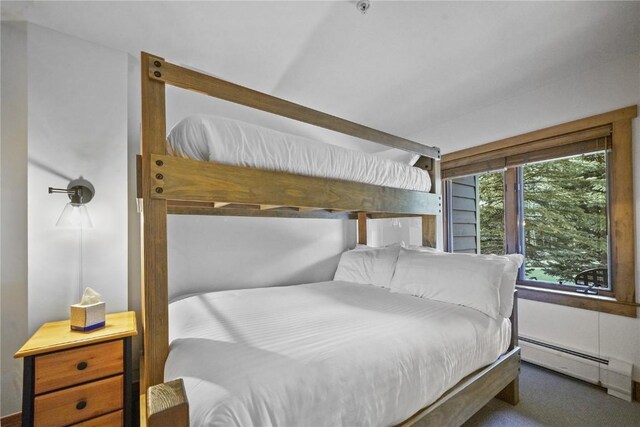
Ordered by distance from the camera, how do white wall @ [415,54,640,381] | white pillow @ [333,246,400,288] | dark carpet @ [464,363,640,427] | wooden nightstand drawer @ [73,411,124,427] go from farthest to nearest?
1. white pillow @ [333,246,400,288]
2. white wall @ [415,54,640,381]
3. dark carpet @ [464,363,640,427]
4. wooden nightstand drawer @ [73,411,124,427]

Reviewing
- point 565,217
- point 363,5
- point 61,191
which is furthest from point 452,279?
point 61,191

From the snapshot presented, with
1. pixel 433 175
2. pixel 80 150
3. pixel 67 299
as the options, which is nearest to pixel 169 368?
pixel 67 299

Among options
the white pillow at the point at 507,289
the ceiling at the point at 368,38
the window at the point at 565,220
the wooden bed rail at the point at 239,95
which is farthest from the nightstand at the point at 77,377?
the window at the point at 565,220

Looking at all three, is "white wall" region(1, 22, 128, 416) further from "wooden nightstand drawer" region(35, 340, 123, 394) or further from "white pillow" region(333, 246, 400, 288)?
"white pillow" region(333, 246, 400, 288)

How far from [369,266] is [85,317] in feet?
6.49

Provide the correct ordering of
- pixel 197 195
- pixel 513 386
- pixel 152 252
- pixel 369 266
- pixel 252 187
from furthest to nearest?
pixel 369 266
pixel 513 386
pixel 252 187
pixel 197 195
pixel 152 252

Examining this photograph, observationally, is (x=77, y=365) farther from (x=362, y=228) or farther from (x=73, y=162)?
(x=362, y=228)

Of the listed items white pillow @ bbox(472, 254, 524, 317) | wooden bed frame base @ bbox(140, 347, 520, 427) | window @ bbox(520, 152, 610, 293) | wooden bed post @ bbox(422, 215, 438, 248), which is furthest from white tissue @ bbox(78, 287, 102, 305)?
window @ bbox(520, 152, 610, 293)

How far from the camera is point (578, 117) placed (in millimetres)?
2176

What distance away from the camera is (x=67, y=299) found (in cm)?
176

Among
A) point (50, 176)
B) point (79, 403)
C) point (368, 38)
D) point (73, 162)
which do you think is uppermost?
point (368, 38)

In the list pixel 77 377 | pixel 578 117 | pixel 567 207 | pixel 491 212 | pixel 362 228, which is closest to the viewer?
pixel 77 377

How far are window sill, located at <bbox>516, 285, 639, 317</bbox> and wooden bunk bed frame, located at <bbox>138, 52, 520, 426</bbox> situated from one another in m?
0.81

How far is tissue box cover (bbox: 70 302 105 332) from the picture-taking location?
152cm
